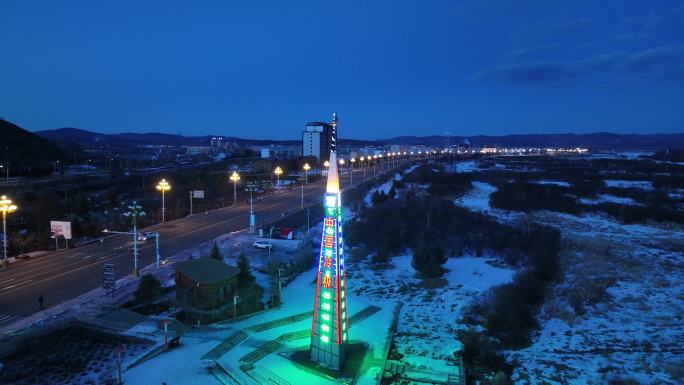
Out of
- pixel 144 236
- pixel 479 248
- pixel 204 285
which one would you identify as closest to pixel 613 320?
pixel 479 248

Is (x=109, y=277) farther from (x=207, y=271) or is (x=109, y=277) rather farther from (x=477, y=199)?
(x=477, y=199)

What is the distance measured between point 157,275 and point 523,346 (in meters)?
22.0

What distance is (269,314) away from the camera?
25.1 metres

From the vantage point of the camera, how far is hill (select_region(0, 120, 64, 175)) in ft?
318

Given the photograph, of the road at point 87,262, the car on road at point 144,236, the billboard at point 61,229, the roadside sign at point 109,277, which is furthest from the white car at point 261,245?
the billboard at point 61,229

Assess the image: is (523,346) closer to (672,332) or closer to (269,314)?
(672,332)

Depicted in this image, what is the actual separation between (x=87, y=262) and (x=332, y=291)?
23.1 meters

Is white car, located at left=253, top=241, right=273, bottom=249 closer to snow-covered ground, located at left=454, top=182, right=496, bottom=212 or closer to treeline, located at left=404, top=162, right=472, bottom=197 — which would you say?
snow-covered ground, located at left=454, top=182, right=496, bottom=212

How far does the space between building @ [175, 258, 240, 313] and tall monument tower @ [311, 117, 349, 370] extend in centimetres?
792

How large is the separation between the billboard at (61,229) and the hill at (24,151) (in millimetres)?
58253

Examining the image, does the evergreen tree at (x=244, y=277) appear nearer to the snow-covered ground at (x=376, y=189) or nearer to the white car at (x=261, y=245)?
the white car at (x=261, y=245)

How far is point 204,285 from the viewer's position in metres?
24.7

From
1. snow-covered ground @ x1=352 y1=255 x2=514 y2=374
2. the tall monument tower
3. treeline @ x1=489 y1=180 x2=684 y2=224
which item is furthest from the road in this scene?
treeline @ x1=489 y1=180 x2=684 y2=224

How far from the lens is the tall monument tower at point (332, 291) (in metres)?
19.1
